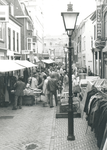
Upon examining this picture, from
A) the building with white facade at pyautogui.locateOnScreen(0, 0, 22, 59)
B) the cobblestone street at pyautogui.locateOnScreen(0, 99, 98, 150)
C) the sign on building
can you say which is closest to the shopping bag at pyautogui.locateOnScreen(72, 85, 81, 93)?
the cobblestone street at pyautogui.locateOnScreen(0, 99, 98, 150)

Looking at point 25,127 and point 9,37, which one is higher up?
point 9,37

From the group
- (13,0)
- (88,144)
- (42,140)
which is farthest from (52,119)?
(13,0)

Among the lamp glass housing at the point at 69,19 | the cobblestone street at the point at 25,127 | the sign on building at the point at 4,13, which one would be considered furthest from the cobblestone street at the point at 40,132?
the sign on building at the point at 4,13

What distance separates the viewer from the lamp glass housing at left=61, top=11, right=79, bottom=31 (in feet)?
24.8

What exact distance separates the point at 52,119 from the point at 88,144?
3621 millimetres

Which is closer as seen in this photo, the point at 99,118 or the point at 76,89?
the point at 99,118

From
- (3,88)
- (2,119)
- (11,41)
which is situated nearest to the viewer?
(2,119)

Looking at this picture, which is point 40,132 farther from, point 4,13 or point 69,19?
point 4,13

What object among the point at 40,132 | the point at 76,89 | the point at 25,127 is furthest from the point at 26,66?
the point at 40,132

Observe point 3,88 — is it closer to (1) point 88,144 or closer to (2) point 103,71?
(1) point 88,144

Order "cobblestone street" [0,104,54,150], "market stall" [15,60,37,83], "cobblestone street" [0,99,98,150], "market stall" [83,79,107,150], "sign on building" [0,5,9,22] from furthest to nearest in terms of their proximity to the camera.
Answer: "sign on building" [0,5,9,22] → "market stall" [15,60,37,83] → "cobblestone street" [0,104,54,150] → "cobblestone street" [0,99,98,150] → "market stall" [83,79,107,150]

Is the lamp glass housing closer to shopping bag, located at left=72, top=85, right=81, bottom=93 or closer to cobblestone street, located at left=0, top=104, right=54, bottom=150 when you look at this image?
cobblestone street, located at left=0, top=104, right=54, bottom=150

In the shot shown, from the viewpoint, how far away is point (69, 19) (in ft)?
25.0

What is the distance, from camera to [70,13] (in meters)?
7.57
